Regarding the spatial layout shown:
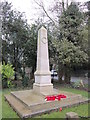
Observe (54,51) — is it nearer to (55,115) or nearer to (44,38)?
→ (44,38)

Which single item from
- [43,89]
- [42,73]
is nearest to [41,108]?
[43,89]

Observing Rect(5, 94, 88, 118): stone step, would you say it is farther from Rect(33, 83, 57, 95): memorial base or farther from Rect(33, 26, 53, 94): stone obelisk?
Rect(33, 26, 53, 94): stone obelisk

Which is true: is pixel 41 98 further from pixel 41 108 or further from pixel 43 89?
pixel 41 108

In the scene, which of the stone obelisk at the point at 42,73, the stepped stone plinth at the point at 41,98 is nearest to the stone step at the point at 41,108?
the stepped stone plinth at the point at 41,98

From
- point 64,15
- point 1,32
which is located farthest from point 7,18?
point 64,15

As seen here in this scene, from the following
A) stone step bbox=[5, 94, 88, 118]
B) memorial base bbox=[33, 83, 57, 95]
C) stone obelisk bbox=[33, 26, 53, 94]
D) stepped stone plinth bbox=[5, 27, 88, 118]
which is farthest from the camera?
stone obelisk bbox=[33, 26, 53, 94]

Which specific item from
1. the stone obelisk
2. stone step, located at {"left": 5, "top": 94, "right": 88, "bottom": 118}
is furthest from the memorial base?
stone step, located at {"left": 5, "top": 94, "right": 88, "bottom": 118}

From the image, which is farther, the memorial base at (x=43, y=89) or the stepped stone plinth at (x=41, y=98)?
the memorial base at (x=43, y=89)

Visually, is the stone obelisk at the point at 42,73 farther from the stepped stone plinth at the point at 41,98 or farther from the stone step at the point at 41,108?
the stone step at the point at 41,108

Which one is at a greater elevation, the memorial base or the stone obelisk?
the stone obelisk

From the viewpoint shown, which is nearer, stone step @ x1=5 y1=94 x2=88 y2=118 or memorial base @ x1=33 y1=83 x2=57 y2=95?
stone step @ x1=5 y1=94 x2=88 y2=118

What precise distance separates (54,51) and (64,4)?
4922 millimetres

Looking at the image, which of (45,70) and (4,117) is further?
(45,70)

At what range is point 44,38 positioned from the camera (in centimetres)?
723
